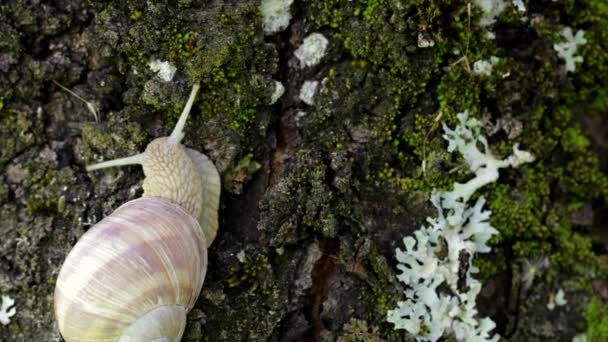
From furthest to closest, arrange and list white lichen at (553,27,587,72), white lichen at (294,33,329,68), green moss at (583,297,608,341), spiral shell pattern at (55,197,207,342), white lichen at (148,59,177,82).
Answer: green moss at (583,297,608,341), white lichen at (553,27,587,72), white lichen at (294,33,329,68), white lichen at (148,59,177,82), spiral shell pattern at (55,197,207,342)

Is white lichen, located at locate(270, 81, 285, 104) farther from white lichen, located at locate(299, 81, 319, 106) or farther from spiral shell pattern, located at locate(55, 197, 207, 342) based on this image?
spiral shell pattern, located at locate(55, 197, 207, 342)

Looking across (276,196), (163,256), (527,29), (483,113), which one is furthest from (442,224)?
(163,256)

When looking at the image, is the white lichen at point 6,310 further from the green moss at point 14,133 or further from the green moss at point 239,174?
the green moss at point 239,174

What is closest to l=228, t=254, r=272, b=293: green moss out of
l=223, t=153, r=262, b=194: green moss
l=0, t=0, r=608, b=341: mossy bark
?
l=0, t=0, r=608, b=341: mossy bark

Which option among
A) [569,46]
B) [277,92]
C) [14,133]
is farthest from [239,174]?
[569,46]

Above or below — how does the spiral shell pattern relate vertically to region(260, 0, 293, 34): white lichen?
below

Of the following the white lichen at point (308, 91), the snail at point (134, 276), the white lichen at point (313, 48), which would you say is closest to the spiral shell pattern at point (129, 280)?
the snail at point (134, 276)
